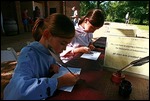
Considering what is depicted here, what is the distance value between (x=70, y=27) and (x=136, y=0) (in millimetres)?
20892

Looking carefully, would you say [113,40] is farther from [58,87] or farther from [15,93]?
[15,93]

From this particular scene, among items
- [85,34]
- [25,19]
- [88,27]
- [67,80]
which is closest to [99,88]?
[67,80]

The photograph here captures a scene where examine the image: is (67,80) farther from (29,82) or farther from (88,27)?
(88,27)

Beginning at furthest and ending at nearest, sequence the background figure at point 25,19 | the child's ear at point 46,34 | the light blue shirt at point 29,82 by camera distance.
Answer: the background figure at point 25,19, the child's ear at point 46,34, the light blue shirt at point 29,82

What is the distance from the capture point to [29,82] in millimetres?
740

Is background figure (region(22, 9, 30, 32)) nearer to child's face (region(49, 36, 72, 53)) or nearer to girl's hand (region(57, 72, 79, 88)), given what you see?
child's face (region(49, 36, 72, 53))

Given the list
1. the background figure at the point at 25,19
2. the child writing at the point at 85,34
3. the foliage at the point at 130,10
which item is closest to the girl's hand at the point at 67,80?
the child writing at the point at 85,34

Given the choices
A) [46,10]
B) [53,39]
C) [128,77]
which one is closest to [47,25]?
[53,39]

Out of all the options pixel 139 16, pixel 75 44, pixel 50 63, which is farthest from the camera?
pixel 139 16

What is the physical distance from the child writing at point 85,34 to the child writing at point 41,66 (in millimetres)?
585

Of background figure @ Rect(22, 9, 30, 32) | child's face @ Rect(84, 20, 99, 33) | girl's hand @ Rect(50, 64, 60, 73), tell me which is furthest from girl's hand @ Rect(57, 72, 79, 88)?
background figure @ Rect(22, 9, 30, 32)

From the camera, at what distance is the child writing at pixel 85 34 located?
5.53 ft

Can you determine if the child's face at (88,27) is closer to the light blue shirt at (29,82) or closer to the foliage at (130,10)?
the light blue shirt at (29,82)

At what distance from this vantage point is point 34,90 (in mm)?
726
